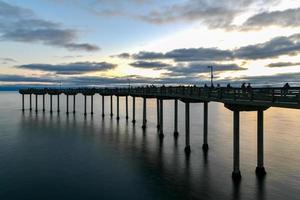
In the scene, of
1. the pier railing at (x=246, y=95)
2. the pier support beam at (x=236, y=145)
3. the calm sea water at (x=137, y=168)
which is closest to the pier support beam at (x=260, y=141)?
the calm sea water at (x=137, y=168)

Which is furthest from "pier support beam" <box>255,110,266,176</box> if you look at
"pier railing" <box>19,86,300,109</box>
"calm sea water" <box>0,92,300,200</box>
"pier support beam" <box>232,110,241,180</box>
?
"pier railing" <box>19,86,300,109</box>

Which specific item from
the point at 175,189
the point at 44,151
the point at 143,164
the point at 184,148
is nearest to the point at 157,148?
the point at 184,148

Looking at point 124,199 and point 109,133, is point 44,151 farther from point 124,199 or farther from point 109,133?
point 124,199

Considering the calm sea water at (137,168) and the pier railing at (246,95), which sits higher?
the pier railing at (246,95)

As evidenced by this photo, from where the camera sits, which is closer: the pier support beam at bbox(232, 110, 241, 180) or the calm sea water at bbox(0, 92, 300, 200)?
the calm sea water at bbox(0, 92, 300, 200)

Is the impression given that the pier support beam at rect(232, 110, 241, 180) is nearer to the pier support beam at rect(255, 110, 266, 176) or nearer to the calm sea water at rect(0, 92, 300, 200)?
the calm sea water at rect(0, 92, 300, 200)

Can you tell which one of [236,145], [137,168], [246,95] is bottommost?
[137,168]

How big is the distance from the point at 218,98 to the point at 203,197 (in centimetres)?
917

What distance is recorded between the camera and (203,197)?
25281 mm

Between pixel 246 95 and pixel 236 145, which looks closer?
pixel 246 95

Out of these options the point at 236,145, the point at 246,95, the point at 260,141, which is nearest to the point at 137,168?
the point at 236,145

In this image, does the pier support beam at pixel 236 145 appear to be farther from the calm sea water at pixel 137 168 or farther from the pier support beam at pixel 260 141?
the pier support beam at pixel 260 141

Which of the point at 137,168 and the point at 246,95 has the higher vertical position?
the point at 246,95

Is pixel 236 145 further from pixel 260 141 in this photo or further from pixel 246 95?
pixel 246 95
